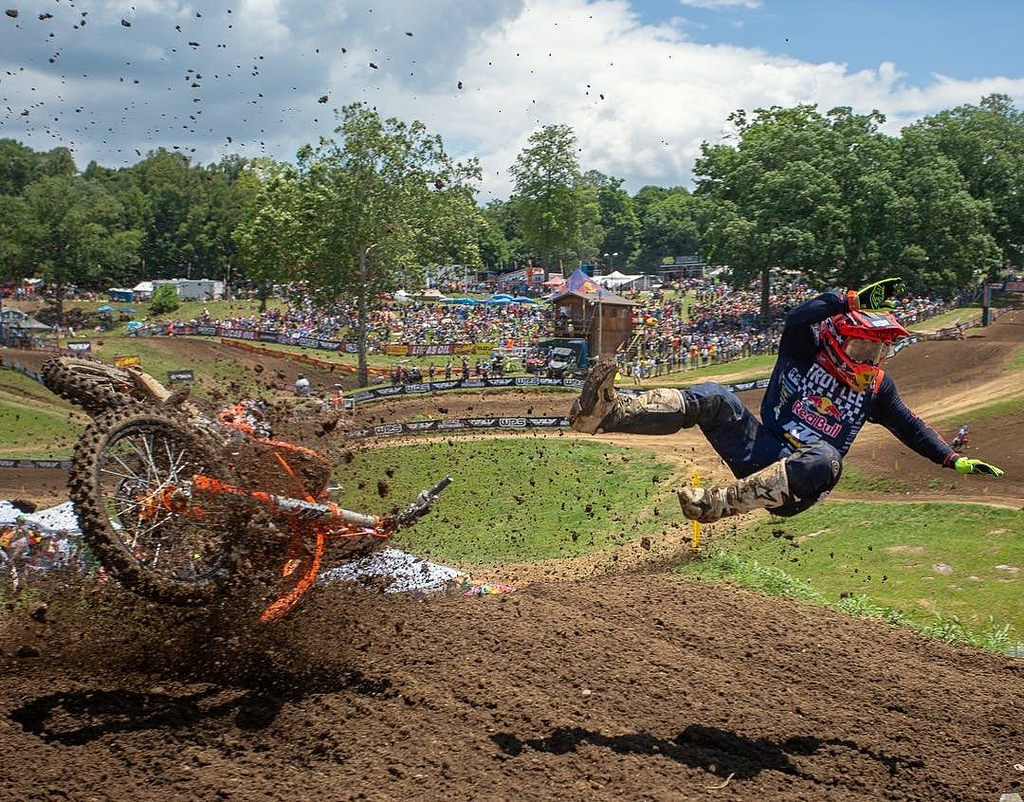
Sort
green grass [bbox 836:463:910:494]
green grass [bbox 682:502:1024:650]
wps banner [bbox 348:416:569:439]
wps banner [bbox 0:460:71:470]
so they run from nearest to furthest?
1. green grass [bbox 682:502:1024:650]
2. green grass [bbox 836:463:910:494]
3. wps banner [bbox 0:460:71:470]
4. wps banner [bbox 348:416:569:439]

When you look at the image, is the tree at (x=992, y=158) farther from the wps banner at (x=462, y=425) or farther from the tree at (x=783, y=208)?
the wps banner at (x=462, y=425)

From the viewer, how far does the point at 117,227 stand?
86.6 meters

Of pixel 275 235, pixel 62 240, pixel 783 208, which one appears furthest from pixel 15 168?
pixel 783 208

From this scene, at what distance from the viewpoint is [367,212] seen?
41.9 m

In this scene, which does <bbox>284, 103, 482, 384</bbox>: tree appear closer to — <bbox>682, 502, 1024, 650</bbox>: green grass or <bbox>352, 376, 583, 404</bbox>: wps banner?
<bbox>352, 376, 583, 404</bbox>: wps banner

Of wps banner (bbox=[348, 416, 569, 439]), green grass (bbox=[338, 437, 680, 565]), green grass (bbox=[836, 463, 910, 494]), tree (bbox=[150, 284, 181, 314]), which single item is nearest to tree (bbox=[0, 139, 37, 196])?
tree (bbox=[150, 284, 181, 314])

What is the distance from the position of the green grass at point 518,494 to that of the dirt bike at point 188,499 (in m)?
7.86

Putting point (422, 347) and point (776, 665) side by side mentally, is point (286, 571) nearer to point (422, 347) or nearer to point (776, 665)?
point (776, 665)

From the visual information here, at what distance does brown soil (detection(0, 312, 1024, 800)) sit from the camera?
7672mm

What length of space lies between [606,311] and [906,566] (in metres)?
29.8

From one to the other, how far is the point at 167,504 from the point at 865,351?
766 cm

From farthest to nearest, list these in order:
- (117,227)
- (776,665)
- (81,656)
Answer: (117,227)
(776,665)
(81,656)

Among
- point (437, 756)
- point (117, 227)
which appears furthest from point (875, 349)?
point (117, 227)

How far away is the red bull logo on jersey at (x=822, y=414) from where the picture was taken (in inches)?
333
